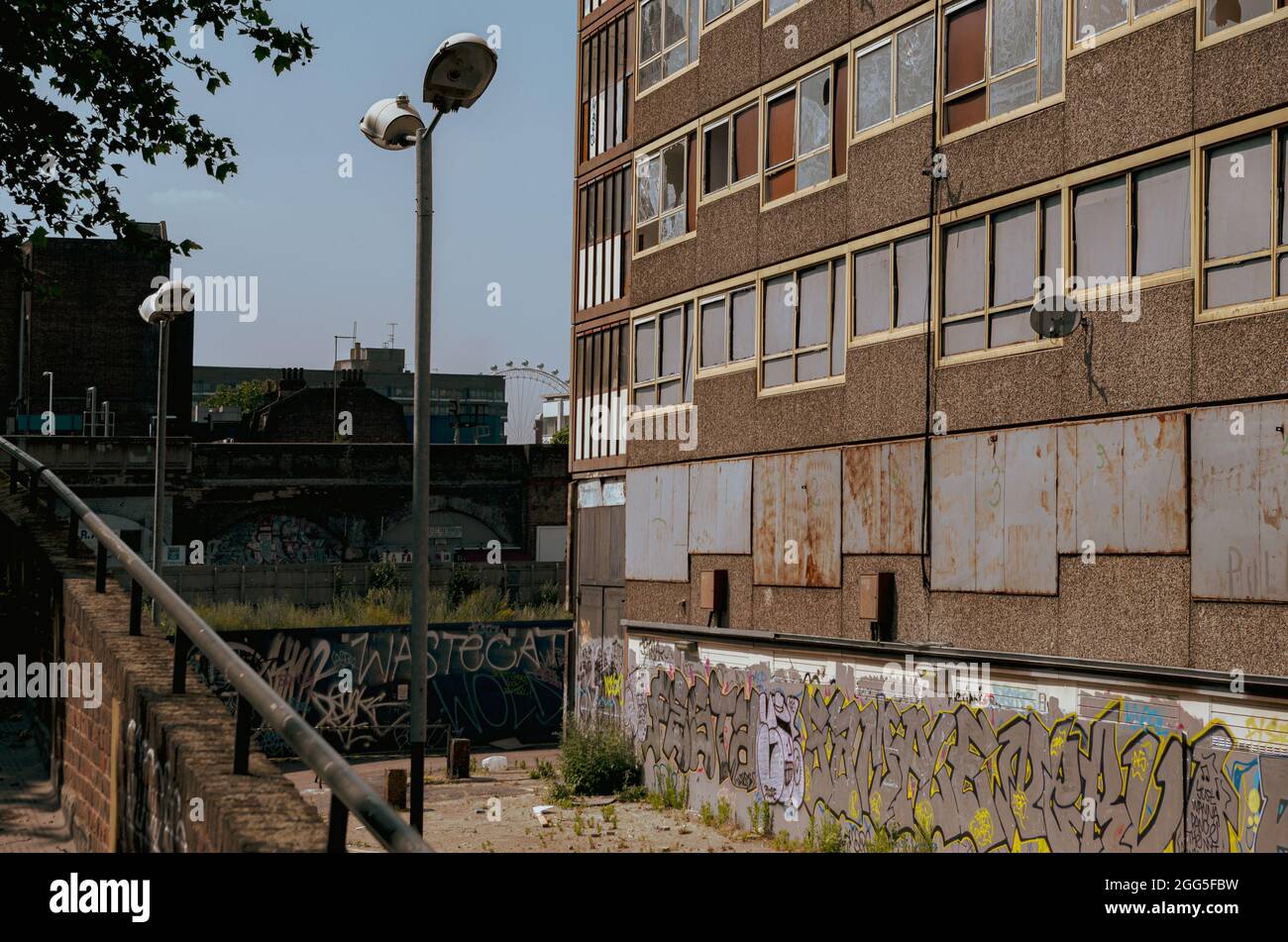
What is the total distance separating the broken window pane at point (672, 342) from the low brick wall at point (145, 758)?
13404 millimetres

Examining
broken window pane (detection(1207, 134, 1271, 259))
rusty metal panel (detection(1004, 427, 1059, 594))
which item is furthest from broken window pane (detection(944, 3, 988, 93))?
rusty metal panel (detection(1004, 427, 1059, 594))

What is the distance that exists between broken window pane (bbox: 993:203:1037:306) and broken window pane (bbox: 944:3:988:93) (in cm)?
186

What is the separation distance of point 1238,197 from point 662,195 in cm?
1293

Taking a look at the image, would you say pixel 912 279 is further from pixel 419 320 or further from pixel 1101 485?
pixel 419 320

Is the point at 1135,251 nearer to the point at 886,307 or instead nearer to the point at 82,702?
the point at 886,307

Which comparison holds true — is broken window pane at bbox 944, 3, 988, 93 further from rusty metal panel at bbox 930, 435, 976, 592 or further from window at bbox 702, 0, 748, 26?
window at bbox 702, 0, 748, 26

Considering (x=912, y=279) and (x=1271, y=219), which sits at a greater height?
(x=912, y=279)

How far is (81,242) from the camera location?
58.3 meters

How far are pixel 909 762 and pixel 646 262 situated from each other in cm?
1108

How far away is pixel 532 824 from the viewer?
2150 cm

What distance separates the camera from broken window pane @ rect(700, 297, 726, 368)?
22.0 m

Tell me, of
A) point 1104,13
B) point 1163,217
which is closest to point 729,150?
point 1104,13

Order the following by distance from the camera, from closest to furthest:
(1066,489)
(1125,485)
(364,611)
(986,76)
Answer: (1125,485), (1066,489), (986,76), (364,611)
